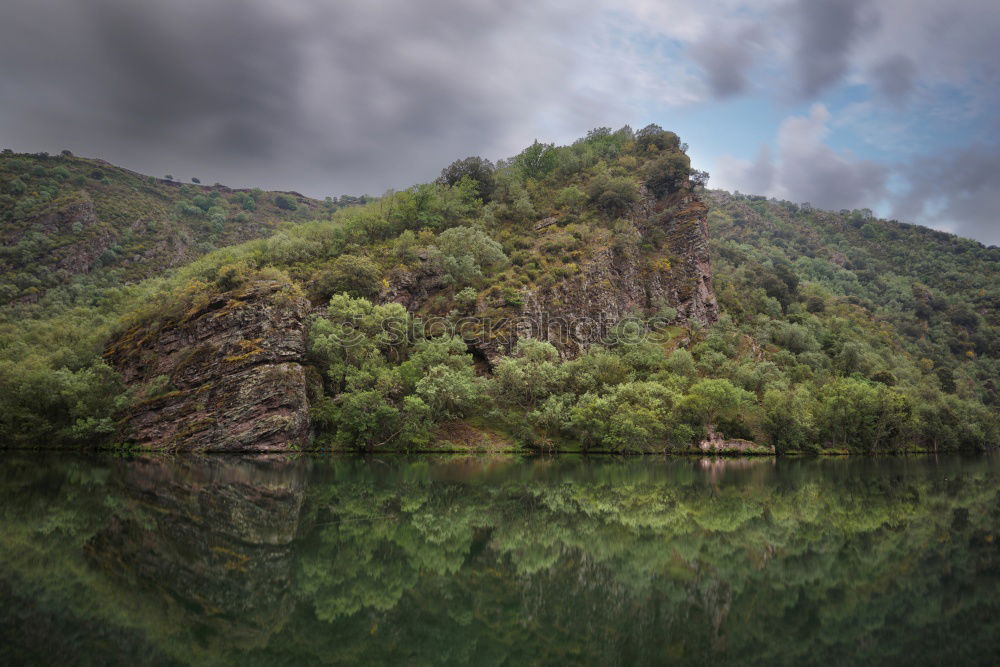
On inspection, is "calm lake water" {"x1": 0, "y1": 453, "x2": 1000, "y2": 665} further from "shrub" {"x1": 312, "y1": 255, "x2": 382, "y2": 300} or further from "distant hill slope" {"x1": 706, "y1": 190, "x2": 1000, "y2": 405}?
"distant hill slope" {"x1": 706, "y1": 190, "x2": 1000, "y2": 405}

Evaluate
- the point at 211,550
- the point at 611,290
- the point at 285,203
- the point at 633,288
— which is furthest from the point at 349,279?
the point at 285,203

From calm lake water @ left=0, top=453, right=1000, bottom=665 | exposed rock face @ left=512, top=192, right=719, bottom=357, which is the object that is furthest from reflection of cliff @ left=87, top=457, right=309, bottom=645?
exposed rock face @ left=512, top=192, right=719, bottom=357

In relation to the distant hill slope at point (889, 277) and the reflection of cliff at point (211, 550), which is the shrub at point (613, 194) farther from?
the reflection of cliff at point (211, 550)

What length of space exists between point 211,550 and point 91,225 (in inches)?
4625

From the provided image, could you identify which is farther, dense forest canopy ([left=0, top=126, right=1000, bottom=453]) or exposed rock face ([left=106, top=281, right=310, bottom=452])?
dense forest canopy ([left=0, top=126, right=1000, bottom=453])

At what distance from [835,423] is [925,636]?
220 feet

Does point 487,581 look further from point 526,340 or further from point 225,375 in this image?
point 526,340

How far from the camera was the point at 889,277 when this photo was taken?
151125 mm

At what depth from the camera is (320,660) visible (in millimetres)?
7277

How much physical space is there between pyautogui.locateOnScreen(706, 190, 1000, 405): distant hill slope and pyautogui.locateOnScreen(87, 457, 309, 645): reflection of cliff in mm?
91064

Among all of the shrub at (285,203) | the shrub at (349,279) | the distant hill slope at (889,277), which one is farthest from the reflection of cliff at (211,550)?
the shrub at (285,203)

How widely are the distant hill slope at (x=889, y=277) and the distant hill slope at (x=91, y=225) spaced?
358ft

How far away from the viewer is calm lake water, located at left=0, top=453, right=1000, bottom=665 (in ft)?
25.5

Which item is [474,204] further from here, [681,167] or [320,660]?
[320,660]
